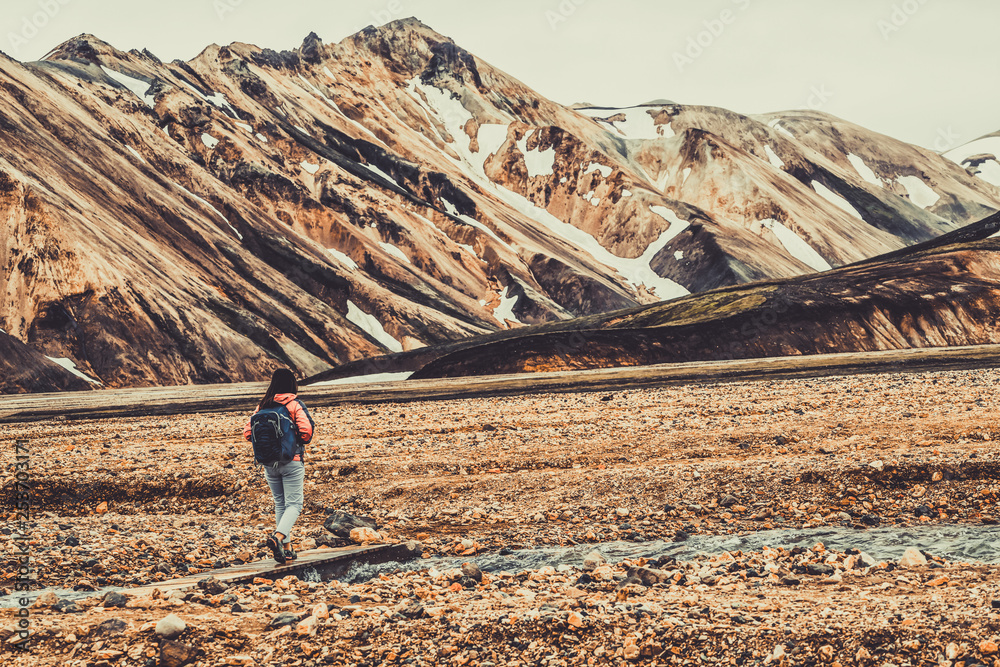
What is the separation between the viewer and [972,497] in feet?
39.3

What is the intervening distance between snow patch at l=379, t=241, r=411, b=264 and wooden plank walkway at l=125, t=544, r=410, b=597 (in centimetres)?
11547

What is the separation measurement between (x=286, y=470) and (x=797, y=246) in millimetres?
161078

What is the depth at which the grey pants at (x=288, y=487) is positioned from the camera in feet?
33.9

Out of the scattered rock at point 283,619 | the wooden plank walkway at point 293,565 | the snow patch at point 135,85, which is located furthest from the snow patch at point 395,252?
the scattered rock at point 283,619

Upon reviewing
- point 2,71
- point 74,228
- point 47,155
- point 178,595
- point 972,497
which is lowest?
point 972,497

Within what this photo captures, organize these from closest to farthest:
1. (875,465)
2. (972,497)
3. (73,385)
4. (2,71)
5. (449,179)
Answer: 1. (972,497)
2. (875,465)
3. (73,385)
4. (2,71)
5. (449,179)

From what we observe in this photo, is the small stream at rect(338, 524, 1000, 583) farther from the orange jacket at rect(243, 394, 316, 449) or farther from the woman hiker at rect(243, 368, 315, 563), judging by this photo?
the orange jacket at rect(243, 394, 316, 449)

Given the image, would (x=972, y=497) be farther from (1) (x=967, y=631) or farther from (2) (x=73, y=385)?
(2) (x=73, y=385)

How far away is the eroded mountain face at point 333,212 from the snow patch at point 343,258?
2.92 ft

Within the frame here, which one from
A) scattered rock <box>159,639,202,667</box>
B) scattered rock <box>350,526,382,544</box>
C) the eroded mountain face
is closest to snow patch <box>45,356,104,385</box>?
the eroded mountain face

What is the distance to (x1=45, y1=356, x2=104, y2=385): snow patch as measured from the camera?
71.6m

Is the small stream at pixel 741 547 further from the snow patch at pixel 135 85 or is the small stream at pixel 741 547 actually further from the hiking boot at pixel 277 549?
the snow patch at pixel 135 85

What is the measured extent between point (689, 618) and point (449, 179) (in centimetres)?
14476

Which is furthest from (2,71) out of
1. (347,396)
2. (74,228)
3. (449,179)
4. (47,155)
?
(347,396)
